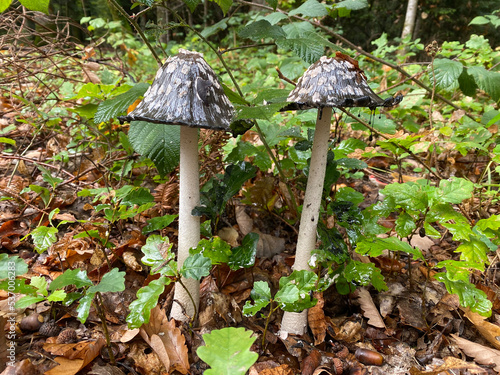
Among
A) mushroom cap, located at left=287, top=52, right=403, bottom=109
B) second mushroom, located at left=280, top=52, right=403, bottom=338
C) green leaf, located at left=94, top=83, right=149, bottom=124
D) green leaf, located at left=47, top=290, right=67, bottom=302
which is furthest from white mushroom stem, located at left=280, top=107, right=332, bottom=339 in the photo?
green leaf, located at left=47, top=290, right=67, bottom=302

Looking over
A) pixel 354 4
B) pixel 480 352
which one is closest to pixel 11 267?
pixel 480 352

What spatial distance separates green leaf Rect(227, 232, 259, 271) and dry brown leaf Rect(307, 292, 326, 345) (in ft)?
1.77

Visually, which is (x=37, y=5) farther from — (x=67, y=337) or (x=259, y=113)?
(x=67, y=337)

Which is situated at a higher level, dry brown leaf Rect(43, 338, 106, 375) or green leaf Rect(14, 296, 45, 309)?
green leaf Rect(14, 296, 45, 309)

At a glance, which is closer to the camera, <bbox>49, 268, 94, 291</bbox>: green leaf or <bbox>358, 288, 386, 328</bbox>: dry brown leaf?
<bbox>49, 268, 94, 291</bbox>: green leaf

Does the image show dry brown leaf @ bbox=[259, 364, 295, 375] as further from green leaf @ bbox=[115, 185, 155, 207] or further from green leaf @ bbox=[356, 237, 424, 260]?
green leaf @ bbox=[115, 185, 155, 207]

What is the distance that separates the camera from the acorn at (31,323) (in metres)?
1.81

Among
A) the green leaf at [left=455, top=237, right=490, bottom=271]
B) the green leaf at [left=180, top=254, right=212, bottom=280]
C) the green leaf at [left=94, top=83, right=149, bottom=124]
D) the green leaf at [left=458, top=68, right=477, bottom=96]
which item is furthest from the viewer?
the green leaf at [left=458, top=68, right=477, bottom=96]

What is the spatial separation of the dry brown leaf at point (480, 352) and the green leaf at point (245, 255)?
4.34 feet

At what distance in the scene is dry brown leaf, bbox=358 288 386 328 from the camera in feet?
6.81

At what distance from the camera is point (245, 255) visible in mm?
1884

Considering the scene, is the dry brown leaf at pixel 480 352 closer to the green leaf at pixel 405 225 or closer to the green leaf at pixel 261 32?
the green leaf at pixel 405 225

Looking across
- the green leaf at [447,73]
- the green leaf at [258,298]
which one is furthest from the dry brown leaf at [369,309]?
the green leaf at [447,73]

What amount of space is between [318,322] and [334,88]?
141 centimetres
